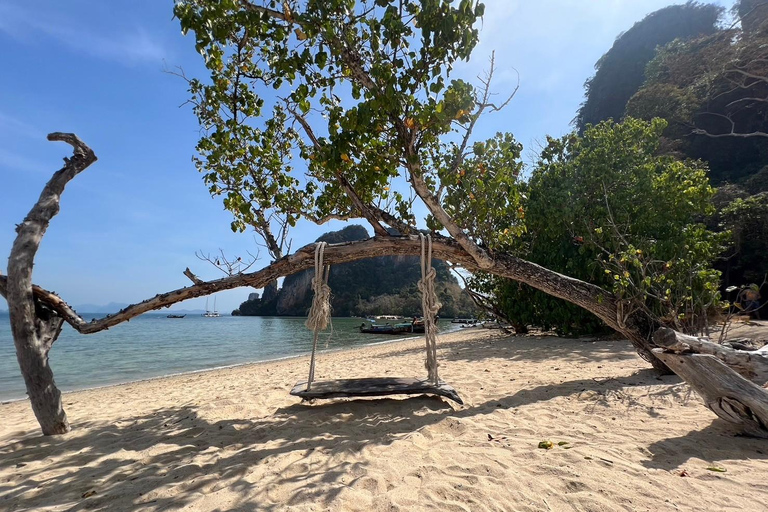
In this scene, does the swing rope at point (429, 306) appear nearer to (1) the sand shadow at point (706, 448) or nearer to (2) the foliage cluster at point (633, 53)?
(1) the sand shadow at point (706, 448)

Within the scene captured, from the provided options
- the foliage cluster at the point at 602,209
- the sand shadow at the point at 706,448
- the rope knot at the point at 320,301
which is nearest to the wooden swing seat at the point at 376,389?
the rope knot at the point at 320,301

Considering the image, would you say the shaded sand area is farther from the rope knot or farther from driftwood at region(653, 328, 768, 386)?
the rope knot

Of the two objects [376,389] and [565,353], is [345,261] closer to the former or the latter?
[376,389]

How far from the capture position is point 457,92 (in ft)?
12.3

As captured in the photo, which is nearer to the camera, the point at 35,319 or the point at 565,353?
the point at 35,319

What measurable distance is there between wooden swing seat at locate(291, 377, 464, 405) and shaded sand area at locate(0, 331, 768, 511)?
23 cm

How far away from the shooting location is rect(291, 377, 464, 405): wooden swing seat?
4.19 m

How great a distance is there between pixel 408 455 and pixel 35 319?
3.80 metres

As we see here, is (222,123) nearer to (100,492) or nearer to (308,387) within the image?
(308,387)

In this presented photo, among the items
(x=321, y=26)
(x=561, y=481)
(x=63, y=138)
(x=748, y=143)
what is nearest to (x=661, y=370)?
(x=561, y=481)

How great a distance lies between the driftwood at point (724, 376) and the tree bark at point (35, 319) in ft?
19.0

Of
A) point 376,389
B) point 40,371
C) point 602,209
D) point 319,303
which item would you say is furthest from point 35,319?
point 602,209

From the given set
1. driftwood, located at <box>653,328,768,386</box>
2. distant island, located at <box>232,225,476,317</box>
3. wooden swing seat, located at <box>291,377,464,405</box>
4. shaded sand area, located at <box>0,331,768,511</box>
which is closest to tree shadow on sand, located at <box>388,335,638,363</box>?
shaded sand area, located at <box>0,331,768,511</box>

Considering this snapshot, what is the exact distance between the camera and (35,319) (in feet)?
12.9
